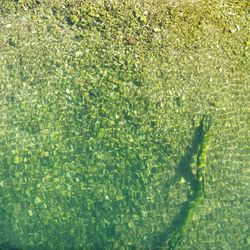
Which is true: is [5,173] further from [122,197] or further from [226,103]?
[226,103]

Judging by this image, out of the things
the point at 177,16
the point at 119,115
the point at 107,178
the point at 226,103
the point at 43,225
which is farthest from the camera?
the point at 177,16

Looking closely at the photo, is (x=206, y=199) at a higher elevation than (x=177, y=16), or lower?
lower

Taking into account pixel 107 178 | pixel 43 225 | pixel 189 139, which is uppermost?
pixel 189 139

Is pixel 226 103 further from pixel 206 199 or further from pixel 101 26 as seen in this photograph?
pixel 101 26

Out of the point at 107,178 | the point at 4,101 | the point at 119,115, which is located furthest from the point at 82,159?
the point at 4,101

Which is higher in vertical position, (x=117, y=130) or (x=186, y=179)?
(x=117, y=130)

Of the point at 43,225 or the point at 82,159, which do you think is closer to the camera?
the point at 43,225

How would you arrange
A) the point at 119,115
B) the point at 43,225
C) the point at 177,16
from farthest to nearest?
the point at 177,16 < the point at 119,115 < the point at 43,225
